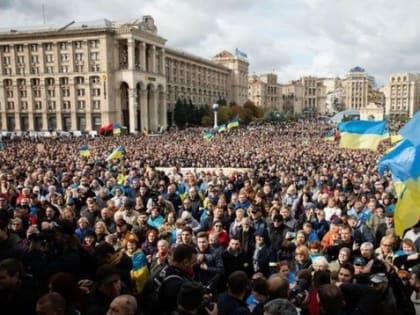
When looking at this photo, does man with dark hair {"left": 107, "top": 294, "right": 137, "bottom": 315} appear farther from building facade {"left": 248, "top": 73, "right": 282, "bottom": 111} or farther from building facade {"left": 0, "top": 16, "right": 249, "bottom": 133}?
building facade {"left": 248, "top": 73, "right": 282, "bottom": 111}

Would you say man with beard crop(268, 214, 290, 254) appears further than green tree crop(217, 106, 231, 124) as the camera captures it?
No

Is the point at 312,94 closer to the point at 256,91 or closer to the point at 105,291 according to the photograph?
the point at 256,91

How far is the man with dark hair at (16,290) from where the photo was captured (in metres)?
3.47

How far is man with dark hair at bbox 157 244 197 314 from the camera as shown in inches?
147

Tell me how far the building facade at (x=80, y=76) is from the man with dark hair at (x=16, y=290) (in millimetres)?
63924

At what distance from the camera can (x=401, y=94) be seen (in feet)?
472

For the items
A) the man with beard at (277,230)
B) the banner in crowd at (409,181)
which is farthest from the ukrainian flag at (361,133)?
the man with beard at (277,230)

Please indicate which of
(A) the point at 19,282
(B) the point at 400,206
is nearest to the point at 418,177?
(B) the point at 400,206

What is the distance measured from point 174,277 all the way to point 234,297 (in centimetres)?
57

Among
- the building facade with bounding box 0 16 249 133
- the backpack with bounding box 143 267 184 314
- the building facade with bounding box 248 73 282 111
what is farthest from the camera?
the building facade with bounding box 248 73 282 111

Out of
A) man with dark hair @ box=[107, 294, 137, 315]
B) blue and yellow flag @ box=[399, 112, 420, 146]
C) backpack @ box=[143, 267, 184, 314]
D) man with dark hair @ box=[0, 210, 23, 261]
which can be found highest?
blue and yellow flag @ box=[399, 112, 420, 146]

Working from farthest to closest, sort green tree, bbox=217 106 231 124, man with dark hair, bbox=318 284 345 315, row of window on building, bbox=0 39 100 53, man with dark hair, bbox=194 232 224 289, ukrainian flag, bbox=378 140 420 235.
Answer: green tree, bbox=217 106 231 124 < row of window on building, bbox=0 39 100 53 < ukrainian flag, bbox=378 140 420 235 < man with dark hair, bbox=194 232 224 289 < man with dark hair, bbox=318 284 345 315

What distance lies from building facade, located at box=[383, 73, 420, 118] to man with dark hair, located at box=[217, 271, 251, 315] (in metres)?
150

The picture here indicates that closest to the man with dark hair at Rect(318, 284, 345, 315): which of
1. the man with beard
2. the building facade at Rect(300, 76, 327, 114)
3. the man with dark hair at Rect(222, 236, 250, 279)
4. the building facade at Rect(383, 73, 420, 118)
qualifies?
the man with dark hair at Rect(222, 236, 250, 279)
